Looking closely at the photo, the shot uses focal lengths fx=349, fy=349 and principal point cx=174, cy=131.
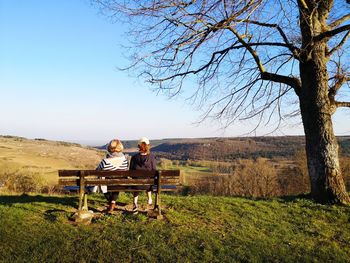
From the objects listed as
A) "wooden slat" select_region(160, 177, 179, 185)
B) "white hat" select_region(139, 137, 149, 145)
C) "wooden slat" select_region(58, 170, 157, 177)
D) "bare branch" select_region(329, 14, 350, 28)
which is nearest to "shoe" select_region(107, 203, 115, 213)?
"wooden slat" select_region(58, 170, 157, 177)

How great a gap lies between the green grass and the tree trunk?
70 centimetres

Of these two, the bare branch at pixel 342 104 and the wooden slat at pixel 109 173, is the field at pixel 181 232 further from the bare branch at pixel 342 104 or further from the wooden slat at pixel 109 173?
the bare branch at pixel 342 104

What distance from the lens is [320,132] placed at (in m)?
9.13

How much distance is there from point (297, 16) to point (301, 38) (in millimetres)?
955

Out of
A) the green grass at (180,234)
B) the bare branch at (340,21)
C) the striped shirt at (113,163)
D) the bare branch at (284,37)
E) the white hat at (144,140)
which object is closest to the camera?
the green grass at (180,234)

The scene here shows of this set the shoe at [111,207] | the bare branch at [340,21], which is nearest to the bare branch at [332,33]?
the bare branch at [340,21]

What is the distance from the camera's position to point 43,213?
292 inches

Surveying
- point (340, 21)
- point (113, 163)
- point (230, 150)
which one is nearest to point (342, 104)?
point (340, 21)

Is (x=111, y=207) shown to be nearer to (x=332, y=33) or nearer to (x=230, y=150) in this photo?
(x=332, y=33)

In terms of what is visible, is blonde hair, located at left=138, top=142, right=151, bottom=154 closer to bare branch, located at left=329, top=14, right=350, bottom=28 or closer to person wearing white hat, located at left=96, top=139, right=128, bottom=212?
person wearing white hat, located at left=96, top=139, right=128, bottom=212

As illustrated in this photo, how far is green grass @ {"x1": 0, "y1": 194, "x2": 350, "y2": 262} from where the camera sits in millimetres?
5566

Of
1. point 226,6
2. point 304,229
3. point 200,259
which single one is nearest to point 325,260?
point 304,229

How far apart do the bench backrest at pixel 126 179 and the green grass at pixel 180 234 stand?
65 cm

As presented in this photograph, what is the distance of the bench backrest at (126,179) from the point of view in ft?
23.8
